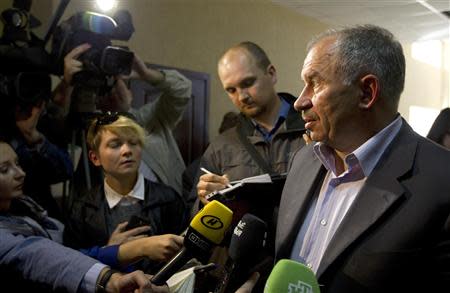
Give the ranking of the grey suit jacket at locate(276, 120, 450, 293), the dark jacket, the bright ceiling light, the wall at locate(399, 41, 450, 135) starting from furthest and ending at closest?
the wall at locate(399, 41, 450, 135), the bright ceiling light, the dark jacket, the grey suit jacket at locate(276, 120, 450, 293)

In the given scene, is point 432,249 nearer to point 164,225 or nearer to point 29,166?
point 164,225

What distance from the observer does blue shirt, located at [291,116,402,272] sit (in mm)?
995

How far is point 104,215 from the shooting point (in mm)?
1594

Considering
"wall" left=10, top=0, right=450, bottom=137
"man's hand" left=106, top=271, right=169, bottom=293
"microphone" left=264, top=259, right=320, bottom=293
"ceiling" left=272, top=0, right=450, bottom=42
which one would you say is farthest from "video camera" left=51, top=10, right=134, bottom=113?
"ceiling" left=272, top=0, right=450, bottom=42

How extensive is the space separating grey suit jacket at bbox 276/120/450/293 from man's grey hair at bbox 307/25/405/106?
128mm

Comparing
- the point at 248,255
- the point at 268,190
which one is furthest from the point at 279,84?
the point at 248,255

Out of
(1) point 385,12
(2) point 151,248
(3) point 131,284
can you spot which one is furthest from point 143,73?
(1) point 385,12

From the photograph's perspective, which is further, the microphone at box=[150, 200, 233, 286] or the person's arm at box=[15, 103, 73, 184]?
the person's arm at box=[15, 103, 73, 184]

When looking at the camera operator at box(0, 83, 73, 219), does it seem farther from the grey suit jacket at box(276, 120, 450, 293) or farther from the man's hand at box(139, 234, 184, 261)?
the grey suit jacket at box(276, 120, 450, 293)

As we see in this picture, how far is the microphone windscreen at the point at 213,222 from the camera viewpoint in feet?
3.24

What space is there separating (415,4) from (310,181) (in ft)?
10.0

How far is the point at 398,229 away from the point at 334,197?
18cm

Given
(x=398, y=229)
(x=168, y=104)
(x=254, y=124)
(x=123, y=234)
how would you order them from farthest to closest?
1. (x=168, y=104)
2. (x=254, y=124)
3. (x=123, y=234)
4. (x=398, y=229)

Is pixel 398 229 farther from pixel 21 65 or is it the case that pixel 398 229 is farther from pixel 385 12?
pixel 385 12
